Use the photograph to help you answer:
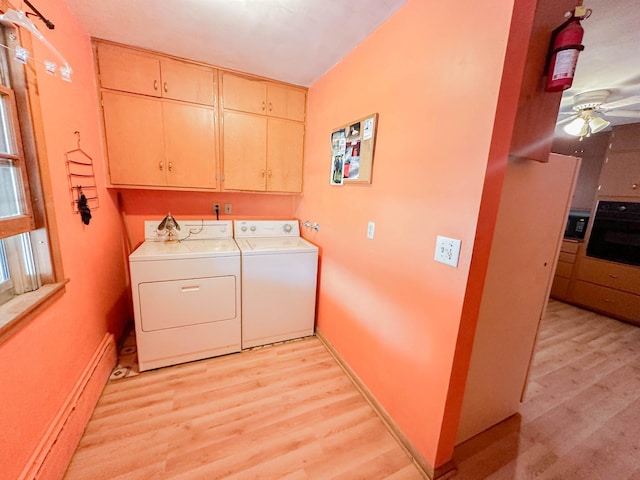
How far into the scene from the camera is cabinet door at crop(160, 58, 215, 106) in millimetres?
1953

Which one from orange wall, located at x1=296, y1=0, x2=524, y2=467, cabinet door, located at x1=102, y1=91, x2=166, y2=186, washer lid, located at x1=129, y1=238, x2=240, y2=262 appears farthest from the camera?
cabinet door, located at x1=102, y1=91, x2=166, y2=186

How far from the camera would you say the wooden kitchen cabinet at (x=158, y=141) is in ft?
6.23

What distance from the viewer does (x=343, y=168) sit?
1.88 metres

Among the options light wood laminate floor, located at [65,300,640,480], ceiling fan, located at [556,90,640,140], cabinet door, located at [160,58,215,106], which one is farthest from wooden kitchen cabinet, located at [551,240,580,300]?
cabinet door, located at [160,58,215,106]

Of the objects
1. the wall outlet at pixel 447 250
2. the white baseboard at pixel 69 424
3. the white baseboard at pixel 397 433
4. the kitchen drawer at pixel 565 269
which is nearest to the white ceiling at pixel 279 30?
the wall outlet at pixel 447 250

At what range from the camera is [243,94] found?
2201 mm

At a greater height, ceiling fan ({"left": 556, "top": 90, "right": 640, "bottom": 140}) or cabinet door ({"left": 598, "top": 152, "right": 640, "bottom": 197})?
ceiling fan ({"left": 556, "top": 90, "right": 640, "bottom": 140})

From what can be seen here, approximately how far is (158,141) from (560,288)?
17.4ft

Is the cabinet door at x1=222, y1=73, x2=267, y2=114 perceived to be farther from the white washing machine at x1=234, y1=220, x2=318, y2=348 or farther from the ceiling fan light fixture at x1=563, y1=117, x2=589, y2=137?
the ceiling fan light fixture at x1=563, y1=117, x2=589, y2=137

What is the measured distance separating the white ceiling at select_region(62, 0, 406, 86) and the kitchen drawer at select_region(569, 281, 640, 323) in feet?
13.7

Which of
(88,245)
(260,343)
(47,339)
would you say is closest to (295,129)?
(88,245)

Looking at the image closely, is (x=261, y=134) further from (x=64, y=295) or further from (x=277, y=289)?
(x=64, y=295)

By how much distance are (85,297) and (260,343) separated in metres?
1.28

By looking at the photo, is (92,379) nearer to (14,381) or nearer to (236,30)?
(14,381)
